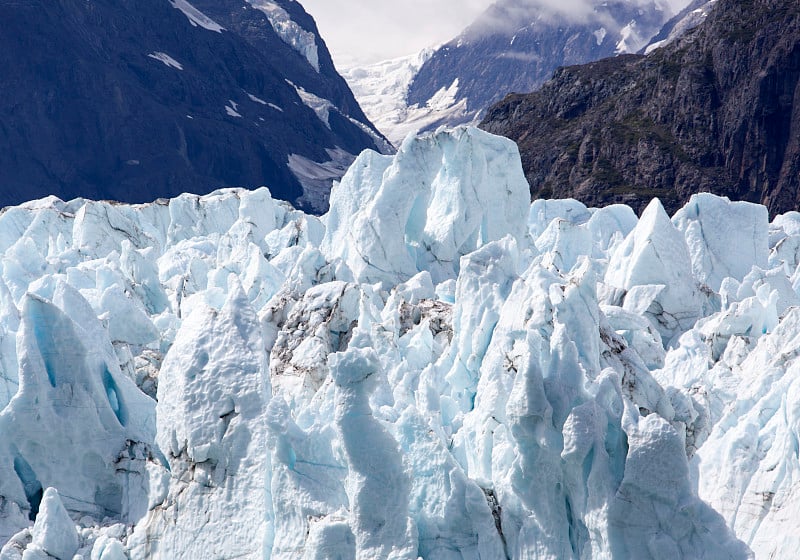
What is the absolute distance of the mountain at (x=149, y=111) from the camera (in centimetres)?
11362

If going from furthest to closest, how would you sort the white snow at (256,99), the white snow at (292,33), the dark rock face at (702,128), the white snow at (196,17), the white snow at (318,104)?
the white snow at (292,33)
the white snow at (318,104)
the white snow at (196,17)
the white snow at (256,99)
the dark rock face at (702,128)

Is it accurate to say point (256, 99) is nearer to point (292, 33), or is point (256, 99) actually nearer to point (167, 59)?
point (167, 59)

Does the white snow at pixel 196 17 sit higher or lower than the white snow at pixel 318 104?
higher

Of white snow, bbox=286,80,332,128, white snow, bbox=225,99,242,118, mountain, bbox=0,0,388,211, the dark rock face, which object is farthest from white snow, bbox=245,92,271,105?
the dark rock face

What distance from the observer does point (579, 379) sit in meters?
10.5

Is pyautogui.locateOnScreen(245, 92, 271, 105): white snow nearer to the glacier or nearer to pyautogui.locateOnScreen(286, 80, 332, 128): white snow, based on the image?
pyautogui.locateOnScreen(286, 80, 332, 128): white snow

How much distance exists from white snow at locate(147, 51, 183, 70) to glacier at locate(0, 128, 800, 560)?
120703 mm

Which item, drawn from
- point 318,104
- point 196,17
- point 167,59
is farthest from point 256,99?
point 318,104

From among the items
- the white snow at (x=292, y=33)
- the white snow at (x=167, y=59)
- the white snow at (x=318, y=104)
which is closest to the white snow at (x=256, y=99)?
the white snow at (x=167, y=59)

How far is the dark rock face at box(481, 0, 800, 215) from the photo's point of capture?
3157 inches

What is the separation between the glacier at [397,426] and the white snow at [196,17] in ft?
445

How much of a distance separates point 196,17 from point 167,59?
60.9ft

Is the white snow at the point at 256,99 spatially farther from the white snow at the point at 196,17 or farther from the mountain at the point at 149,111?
the white snow at the point at 196,17

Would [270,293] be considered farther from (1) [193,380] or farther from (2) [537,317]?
(1) [193,380]
